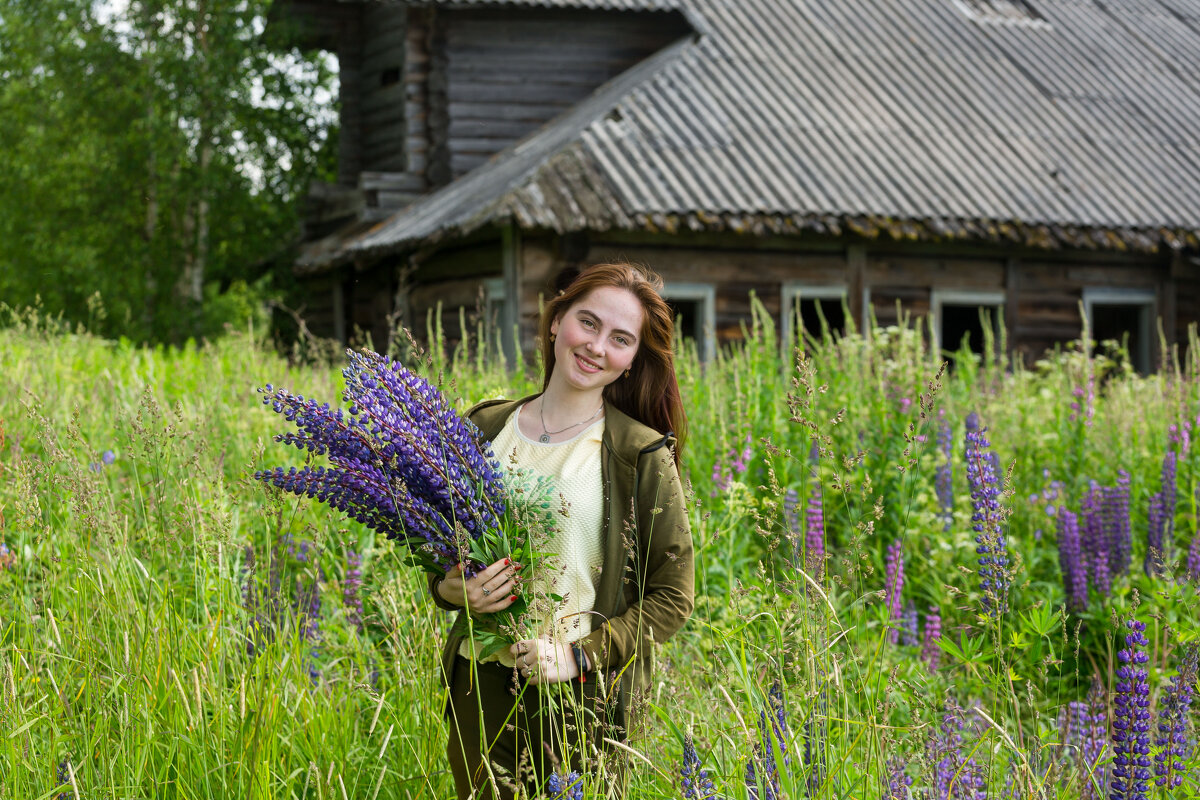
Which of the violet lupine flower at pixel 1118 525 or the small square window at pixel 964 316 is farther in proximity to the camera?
the small square window at pixel 964 316

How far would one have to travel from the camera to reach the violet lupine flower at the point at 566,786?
1728 mm

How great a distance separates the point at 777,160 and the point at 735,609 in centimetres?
913

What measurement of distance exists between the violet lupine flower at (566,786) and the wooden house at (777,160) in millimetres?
7794

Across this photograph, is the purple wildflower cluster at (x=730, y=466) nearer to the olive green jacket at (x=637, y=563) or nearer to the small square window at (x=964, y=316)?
the olive green jacket at (x=637, y=563)

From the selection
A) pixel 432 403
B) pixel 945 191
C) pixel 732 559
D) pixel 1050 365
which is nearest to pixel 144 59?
pixel 945 191

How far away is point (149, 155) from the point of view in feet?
60.1

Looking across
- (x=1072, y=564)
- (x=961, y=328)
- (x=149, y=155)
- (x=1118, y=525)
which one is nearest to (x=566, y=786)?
(x=1072, y=564)

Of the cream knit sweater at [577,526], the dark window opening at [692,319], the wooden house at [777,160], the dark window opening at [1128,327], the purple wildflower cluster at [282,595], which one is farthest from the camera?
the dark window opening at [1128,327]

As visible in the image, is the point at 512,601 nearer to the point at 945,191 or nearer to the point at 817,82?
the point at 945,191

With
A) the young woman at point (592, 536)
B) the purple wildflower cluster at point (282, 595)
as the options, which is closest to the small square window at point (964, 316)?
the purple wildflower cluster at point (282, 595)

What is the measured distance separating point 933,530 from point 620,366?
2457 mm

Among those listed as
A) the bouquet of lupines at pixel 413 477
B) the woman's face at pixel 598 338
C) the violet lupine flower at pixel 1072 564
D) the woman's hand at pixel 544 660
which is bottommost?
the violet lupine flower at pixel 1072 564

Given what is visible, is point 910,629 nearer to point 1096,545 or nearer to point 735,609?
point 1096,545

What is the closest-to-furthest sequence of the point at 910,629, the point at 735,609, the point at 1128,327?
the point at 735,609
the point at 910,629
the point at 1128,327
